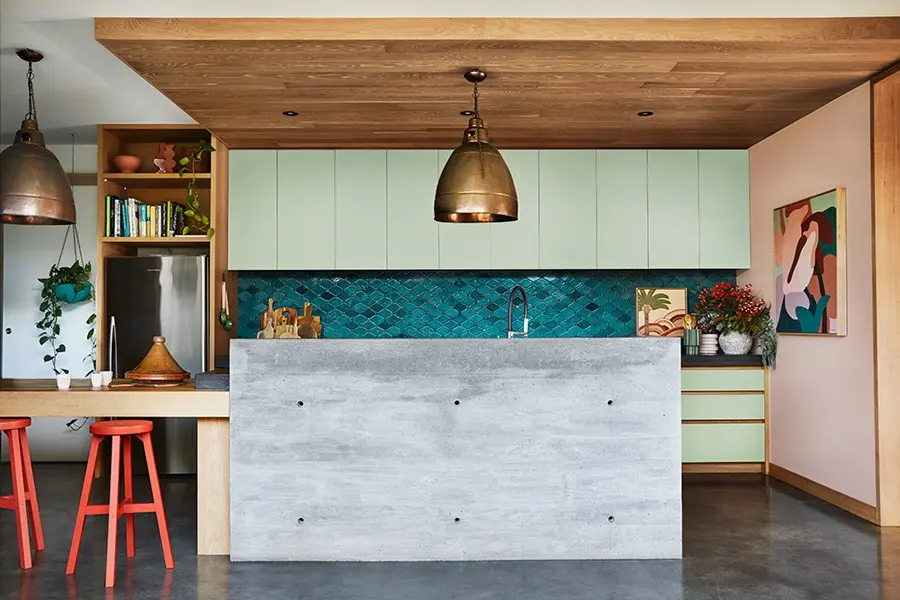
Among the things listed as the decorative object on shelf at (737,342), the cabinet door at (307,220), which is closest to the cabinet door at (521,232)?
the cabinet door at (307,220)

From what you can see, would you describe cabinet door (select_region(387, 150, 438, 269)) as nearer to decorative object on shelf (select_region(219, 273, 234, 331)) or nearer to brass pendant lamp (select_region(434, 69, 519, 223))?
decorative object on shelf (select_region(219, 273, 234, 331))

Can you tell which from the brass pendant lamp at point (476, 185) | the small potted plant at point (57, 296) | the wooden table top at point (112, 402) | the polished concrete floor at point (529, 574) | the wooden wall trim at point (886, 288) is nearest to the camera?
the polished concrete floor at point (529, 574)

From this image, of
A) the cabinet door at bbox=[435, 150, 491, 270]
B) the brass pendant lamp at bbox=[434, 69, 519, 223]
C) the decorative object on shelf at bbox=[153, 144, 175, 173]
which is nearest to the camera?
the brass pendant lamp at bbox=[434, 69, 519, 223]

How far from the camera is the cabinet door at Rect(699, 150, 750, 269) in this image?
5.91 meters

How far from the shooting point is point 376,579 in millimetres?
3367

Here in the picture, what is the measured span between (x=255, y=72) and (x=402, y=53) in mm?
799

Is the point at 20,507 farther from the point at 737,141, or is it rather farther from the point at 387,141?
the point at 737,141

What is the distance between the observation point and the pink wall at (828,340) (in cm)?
440

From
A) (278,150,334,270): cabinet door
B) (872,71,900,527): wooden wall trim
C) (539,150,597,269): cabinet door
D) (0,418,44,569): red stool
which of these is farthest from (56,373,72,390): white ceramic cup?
(872,71,900,527): wooden wall trim

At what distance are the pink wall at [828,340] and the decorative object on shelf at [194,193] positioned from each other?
12.8 ft

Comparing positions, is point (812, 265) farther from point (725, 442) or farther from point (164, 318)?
point (164, 318)

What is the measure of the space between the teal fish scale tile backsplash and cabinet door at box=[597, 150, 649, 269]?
343 millimetres

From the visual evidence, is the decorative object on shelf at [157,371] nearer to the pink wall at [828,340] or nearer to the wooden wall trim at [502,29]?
the wooden wall trim at [502,29]

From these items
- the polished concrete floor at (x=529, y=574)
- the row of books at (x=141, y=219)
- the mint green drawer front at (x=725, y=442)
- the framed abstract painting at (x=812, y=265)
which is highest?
Result: the row of books at (x=141, y=219)
